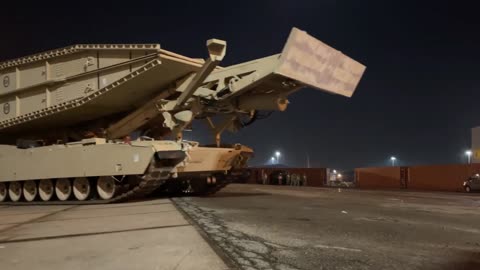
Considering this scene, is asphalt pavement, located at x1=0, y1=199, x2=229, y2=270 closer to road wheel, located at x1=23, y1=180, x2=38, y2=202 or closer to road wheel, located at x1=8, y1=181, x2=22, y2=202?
road wheel, located at x1=23, y1=180, x2=38, y2=202

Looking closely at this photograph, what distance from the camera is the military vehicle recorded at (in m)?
12.3

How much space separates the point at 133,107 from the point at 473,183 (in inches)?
778

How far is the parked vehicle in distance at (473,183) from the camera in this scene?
26002 millimetres

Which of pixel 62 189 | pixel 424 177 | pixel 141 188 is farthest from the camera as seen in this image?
pixel 424 177

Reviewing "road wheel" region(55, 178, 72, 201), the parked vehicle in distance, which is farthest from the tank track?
the parked vehicle in distance

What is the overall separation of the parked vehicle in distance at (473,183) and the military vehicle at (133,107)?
53.0 feet

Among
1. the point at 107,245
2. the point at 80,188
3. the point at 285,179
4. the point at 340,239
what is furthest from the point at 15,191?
the point at 285,179

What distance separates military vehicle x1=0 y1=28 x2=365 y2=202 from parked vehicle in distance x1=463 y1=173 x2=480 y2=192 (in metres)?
16.2

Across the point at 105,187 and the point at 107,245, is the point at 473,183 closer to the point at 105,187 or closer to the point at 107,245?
the point at 105,187

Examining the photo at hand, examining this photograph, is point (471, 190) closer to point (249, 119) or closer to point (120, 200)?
point (249, 119)

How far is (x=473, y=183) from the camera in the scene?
86.0 feet

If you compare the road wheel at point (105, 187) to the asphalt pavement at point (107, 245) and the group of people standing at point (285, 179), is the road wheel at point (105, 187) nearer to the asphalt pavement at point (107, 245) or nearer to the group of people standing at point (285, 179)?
the asphalt pavement at point (107, 245)

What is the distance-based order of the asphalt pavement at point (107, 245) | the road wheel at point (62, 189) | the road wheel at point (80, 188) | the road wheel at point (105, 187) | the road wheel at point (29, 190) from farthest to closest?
the road wheel at point (29, 190)
the road wheel at point (62, 189)
the road wheel at point (80, 188)
the road wheel at point (105, 187)
the asphalt pavement at point (107, 245)

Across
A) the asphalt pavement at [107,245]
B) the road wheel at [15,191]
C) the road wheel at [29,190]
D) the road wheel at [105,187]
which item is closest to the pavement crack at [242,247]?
the asphalt pavement at [107,245]
